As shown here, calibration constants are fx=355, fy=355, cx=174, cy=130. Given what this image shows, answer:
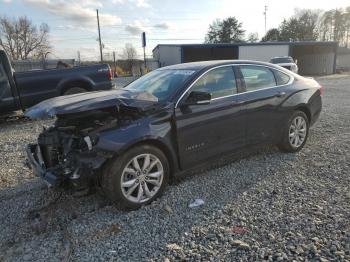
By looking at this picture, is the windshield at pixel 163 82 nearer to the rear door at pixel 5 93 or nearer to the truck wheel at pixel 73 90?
the truck wheel at pixel 73 90

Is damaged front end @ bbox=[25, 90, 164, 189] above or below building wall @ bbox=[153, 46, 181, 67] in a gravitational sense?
below

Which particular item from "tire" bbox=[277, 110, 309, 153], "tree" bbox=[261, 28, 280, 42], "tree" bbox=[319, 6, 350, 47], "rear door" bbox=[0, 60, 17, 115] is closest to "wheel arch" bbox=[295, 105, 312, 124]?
"tire" bbox=[277, 110, 309, 153]

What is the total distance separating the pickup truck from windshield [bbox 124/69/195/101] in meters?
5.14

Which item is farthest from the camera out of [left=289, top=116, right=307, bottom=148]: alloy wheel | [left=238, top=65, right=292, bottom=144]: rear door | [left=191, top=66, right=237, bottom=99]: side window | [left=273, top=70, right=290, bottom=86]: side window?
[left=289, top=116, right=307, bottom=148]: alloy wheel

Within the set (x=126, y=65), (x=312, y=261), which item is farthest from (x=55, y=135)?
(x=126, y=65)

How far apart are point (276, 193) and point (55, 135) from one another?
279 cm

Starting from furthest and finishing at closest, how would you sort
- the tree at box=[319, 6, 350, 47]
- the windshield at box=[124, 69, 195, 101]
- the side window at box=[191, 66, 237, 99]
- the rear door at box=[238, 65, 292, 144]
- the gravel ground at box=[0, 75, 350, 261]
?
the tree at box=[319, 6, 350, 47], the rear door at box=[238, 65, 292, 144], the side window at box=[191, 66, 237, 99], the windshield at box=[124, 69, 195, 101], the gravel ground at box=[0, 75, 350, 261]

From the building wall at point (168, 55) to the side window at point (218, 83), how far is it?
34.8 metres

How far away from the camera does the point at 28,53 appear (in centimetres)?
6806

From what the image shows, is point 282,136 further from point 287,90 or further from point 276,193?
point 276,193

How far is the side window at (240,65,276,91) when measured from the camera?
17.2 feet

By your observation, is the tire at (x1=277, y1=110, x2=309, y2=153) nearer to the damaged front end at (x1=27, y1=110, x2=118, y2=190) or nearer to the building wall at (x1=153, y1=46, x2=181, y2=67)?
the damaged front end at (x1=27, y1=110, x2=118, y2=190)

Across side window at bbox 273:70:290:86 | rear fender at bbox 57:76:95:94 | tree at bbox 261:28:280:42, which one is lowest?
rear fender at bbox 57:76:95:94

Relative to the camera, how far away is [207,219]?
3789mm
